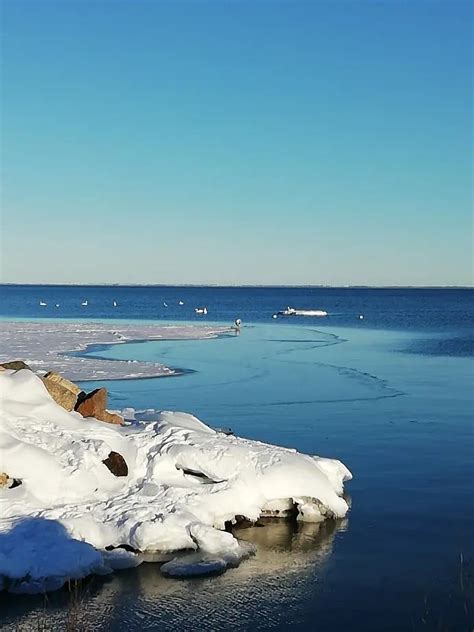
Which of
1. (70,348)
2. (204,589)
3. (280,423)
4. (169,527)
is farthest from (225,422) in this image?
(70,348)

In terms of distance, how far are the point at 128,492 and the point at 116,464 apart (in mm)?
677

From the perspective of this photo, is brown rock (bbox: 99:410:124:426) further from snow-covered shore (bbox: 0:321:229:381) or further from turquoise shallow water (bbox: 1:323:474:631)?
snow-covered shore (bbox: 0:321:229:381)

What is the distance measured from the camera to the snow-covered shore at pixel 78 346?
29.6 m

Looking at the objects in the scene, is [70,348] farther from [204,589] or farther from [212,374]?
[204,589]

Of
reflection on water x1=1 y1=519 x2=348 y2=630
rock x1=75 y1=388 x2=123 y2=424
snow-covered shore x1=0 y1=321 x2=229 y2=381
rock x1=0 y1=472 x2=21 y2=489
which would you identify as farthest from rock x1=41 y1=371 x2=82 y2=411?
snow-covered shore x1=0 y1=321 x2=229 y2=381

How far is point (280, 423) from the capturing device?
65.6 feet

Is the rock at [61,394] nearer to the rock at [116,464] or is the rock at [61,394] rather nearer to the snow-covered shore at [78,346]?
the rock at [116,464]

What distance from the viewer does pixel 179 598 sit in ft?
32.7

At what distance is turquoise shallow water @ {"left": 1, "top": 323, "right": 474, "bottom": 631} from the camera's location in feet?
31.3

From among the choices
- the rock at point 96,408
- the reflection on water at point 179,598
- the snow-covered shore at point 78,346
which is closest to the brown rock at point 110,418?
the rock at point 96,408

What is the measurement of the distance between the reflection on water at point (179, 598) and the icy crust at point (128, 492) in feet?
0.92

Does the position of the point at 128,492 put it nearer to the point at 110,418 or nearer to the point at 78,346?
the point at 110,418

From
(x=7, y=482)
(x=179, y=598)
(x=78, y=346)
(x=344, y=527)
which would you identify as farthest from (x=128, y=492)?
(x=78, y=346)

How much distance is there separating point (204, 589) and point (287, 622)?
1371mm
